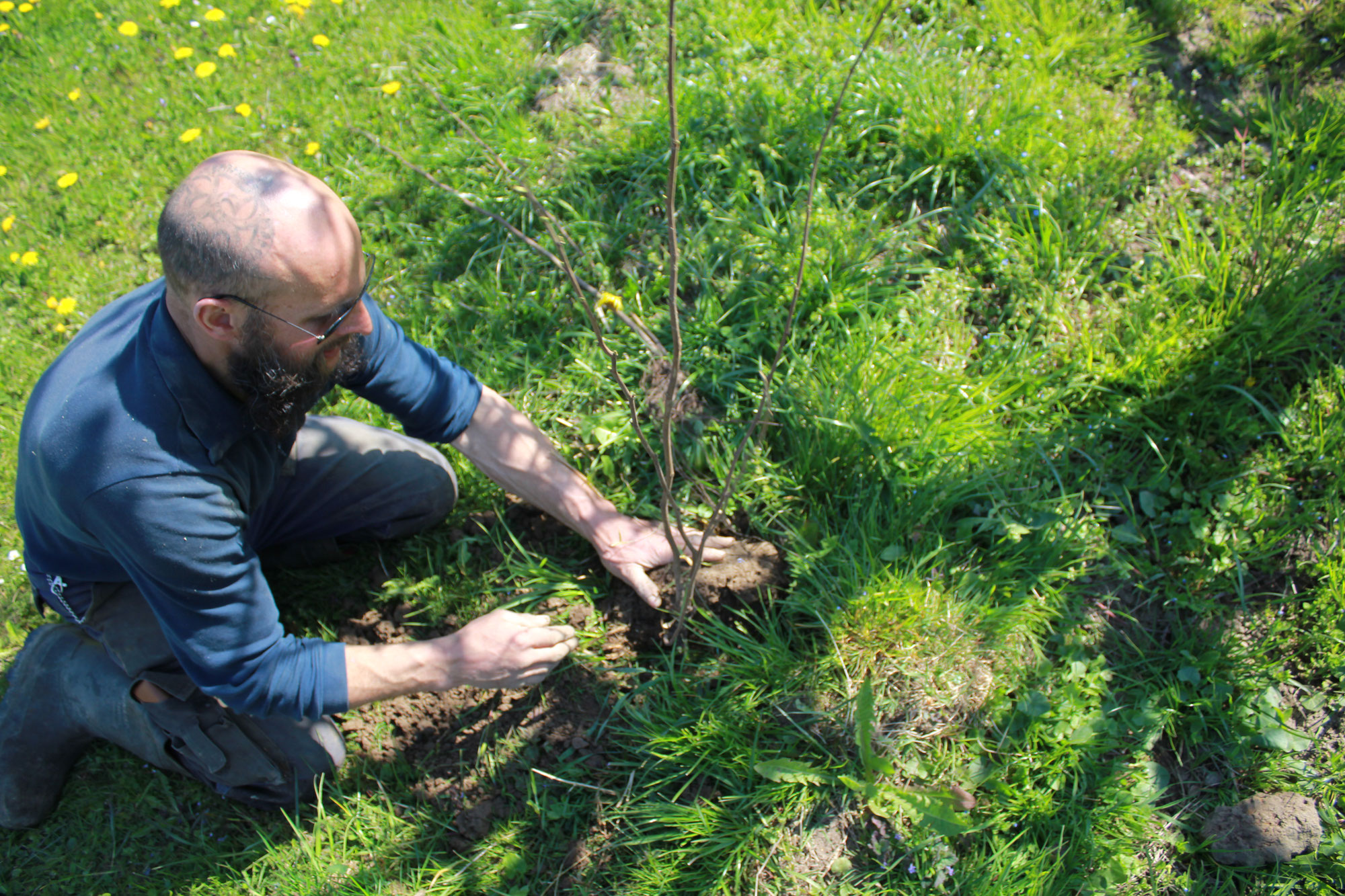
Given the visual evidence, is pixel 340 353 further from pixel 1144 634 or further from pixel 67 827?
pixel 1144 634

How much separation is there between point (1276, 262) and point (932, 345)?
1143 millimetres

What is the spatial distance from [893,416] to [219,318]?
1877 millimetres

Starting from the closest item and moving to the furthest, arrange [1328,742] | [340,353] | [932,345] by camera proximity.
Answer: [340,353], [1328,742], [932,345]

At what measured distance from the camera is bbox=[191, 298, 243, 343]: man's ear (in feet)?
5.72

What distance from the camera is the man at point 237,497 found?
177 centimetres

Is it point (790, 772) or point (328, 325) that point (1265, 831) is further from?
point (328, 325)

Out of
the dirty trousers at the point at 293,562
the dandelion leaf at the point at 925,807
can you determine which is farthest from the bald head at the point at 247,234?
the dandelion leaf at the point at 925,807

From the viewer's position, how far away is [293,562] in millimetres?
2723

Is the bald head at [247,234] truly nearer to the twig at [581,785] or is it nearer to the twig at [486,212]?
the twig at [486,212]

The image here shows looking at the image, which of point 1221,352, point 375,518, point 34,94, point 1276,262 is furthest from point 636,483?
point 34,94

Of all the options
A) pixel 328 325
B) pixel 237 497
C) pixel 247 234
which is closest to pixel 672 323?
pixel 328 325

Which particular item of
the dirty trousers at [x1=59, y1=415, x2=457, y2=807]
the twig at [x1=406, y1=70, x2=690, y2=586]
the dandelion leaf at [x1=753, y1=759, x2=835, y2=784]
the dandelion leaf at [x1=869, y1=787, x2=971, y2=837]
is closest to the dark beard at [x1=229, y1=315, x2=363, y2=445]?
the dirty trousers at [x1=59, y1=415, x2=457, y2=807]

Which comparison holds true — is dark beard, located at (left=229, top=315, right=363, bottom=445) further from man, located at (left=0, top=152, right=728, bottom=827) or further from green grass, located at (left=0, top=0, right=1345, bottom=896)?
green grass, located at (left=0, top=0, right=1345, bottom=896)

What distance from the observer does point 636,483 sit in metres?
2.75
